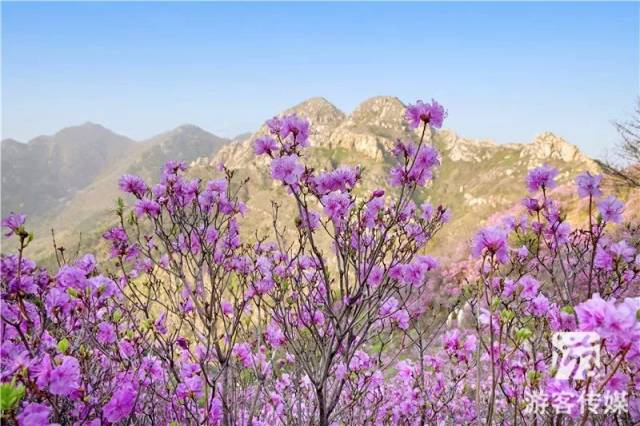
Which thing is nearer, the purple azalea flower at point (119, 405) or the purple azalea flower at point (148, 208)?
the purple azalea flower at point (119, 405)

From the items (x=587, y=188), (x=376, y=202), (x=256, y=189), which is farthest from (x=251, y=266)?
(x=256, y=189)

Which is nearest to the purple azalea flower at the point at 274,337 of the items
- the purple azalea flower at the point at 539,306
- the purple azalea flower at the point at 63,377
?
the purple azalea flower at the point at 539,306

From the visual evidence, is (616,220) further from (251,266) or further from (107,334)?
(107,334)

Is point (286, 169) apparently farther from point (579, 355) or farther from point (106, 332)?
point (106, 332)

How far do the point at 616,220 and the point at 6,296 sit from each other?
4.32 m

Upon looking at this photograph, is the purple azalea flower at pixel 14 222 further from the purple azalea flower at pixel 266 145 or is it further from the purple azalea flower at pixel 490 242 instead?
the purple azalea flower at pixel 490 242

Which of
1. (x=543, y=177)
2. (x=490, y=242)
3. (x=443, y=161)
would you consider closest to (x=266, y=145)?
(x=490, y=242)

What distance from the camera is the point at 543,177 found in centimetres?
343

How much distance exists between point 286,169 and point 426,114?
1.01 metres

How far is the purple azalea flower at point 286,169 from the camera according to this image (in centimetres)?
269

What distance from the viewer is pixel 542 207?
359 cm

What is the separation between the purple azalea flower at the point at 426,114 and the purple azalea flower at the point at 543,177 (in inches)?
44.8

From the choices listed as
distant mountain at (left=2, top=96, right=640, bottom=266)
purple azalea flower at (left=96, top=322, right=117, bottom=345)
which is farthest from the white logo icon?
distant mountain at (left=2, top=96, right=640, bottom=266)

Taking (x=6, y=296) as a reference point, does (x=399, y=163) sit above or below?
above
